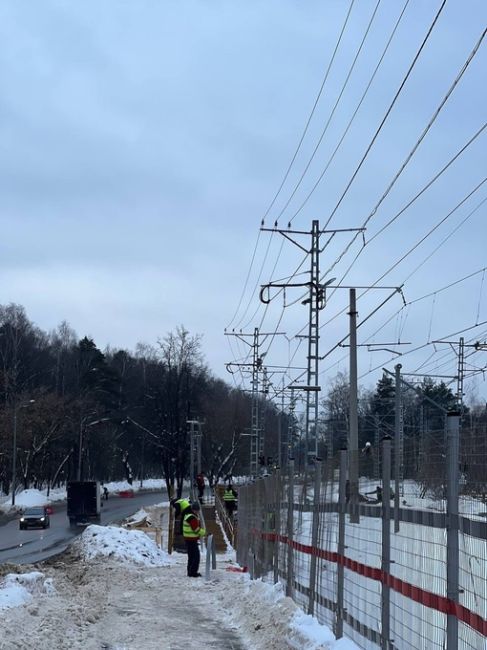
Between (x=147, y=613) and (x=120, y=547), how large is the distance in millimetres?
11490

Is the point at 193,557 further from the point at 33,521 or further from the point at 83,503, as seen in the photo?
the point at 83,503

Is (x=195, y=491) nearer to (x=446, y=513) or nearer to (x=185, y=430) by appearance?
(x=185, y=430)

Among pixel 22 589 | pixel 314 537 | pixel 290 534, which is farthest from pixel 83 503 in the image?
pixel 314 537

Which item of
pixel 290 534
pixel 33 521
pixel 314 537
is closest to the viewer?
pixel 314 537

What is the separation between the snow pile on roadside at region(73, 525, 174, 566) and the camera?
25.9 meters

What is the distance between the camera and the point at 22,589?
15.4 m

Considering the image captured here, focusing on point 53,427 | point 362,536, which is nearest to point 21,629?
point 362,536

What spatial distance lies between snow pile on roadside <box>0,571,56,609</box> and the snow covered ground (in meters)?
0.02

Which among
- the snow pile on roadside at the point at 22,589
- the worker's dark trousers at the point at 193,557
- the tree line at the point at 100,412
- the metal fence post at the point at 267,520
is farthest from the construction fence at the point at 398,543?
the tree line at the point at 100,412

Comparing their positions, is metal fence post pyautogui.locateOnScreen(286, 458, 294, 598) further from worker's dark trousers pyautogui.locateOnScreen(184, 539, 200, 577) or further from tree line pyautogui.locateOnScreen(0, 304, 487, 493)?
tree line pyautogui.locateOnScreen(0, 304, 487, 493)

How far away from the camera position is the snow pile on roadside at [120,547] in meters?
25.9

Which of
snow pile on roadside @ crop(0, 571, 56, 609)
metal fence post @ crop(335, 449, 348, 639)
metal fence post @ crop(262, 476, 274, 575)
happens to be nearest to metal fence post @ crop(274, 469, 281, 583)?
metal fence post @ crop(262, 476, 274, 575)

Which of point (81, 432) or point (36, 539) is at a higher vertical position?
point (81, 432)

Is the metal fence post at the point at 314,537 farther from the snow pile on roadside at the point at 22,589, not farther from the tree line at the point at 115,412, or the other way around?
the tree line at the point at 115,412
